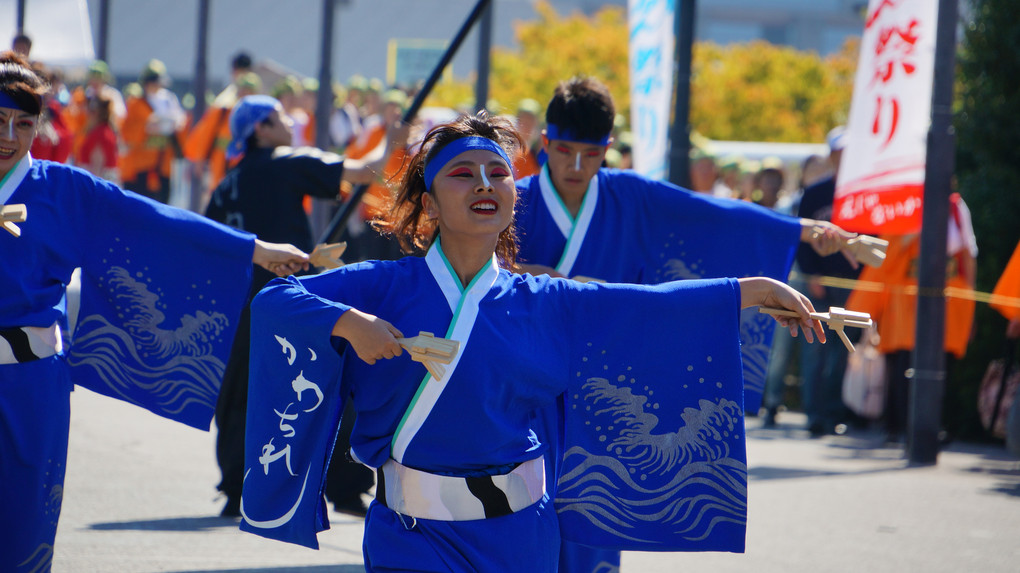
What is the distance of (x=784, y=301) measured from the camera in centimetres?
310

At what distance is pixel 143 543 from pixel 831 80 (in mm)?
30131

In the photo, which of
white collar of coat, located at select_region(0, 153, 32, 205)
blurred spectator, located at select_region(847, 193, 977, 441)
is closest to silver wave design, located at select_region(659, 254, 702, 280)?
white collar of coat, located at select_region(0, 153, 32, 205)

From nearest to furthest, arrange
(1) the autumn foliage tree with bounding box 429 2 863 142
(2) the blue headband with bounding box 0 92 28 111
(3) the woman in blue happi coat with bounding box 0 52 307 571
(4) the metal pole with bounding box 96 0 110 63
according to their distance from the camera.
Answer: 1. (3) the woman in blue happi coat with bounding box 0 52 307 571
2. (2) the blue headband with bounding box 0 92 28 111
3. (4) the metal pole with bounding box 96 0 110 63
4. (1) the autumn foliage tree with bounding box 429 2 863 142

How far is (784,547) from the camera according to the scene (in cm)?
595

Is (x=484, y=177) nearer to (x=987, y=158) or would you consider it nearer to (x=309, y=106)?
(x=987, y=158)

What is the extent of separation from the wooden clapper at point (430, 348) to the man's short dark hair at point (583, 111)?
2083 mm

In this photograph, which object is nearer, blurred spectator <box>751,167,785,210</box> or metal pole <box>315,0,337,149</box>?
blurred spectator <box>751,167,785,210</box>

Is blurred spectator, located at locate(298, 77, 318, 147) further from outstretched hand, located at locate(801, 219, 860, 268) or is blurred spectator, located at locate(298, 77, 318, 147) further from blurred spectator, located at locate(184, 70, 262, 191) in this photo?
outstretched hand, located at locate(801, 219, 860, 268)

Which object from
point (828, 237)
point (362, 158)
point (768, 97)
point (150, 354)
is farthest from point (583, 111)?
point (768, 97)

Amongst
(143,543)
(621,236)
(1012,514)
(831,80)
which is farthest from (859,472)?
(831,80)

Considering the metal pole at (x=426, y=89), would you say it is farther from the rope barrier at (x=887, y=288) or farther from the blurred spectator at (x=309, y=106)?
the blurred spectator at (x=309, y=106)

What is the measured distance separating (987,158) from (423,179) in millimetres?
7370

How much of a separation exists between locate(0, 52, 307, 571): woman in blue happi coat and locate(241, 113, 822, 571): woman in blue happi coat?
36.7 inches

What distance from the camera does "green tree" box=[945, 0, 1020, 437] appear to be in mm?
9109
